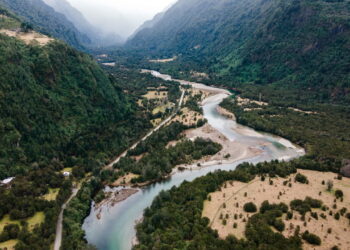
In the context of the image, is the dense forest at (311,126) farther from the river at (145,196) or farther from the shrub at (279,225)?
the shrub at (279,225)

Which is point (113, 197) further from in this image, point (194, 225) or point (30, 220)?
point (194, 225)

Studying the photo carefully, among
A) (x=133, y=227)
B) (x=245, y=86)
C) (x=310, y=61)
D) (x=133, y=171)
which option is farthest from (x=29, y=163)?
(x=310, y=61)

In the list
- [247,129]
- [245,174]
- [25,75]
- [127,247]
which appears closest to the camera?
[127,247]

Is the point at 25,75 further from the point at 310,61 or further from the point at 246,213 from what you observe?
the point at 310,61

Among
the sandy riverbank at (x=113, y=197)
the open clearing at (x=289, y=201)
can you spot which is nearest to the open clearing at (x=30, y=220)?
the sandy riverbank at (x=113, y=197)

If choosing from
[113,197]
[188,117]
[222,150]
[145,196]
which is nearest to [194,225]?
[145,196]

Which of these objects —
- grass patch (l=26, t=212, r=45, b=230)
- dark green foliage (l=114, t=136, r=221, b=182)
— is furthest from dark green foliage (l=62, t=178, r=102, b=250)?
dark green foliage (l=114, t=136, r=221, b=182)
